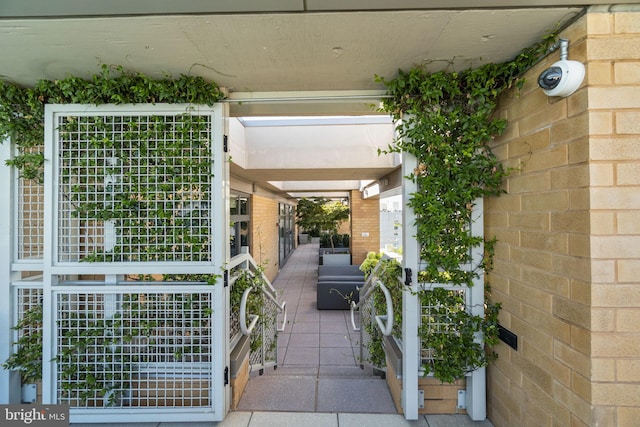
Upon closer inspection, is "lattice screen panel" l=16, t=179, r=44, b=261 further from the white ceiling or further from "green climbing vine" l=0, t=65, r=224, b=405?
the white ceiling

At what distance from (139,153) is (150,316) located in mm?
1212

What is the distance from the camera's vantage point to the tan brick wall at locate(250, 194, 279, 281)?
6789 mm

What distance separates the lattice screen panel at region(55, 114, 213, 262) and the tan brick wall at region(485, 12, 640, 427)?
218 cm

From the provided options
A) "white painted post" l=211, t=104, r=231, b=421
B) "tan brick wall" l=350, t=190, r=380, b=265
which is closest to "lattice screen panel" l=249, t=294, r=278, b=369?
"white painted post" l=211, t=104, r=231, b=421

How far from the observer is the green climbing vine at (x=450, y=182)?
1.93 metres

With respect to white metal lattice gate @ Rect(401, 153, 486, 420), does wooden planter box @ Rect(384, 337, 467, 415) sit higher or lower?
lower

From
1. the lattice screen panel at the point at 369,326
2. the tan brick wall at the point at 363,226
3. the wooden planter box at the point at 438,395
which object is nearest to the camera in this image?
the wooden planter box at the point at 438,395

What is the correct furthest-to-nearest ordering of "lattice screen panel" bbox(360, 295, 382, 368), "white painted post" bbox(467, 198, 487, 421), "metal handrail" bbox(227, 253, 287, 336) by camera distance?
1. "lattice screen panel" bbox(360, 295, 382, 368)
2. "metal handrail" bbox(227, 253, 287, 336)
3. "white painted post" bbox(467, 198, 487, 421)

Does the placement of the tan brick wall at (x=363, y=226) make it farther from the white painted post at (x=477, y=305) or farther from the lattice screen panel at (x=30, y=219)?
the lattice screen panel at (x=30, y=219)

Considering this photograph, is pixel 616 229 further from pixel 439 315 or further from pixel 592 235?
pixel 439 315

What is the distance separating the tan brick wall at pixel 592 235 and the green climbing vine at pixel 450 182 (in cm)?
35

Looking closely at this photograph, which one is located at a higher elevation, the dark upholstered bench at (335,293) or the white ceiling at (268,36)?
the white ceiling at (268,36)

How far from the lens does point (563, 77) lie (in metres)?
1.41

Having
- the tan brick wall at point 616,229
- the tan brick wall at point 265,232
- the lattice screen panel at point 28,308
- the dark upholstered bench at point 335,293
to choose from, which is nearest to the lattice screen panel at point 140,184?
the lattice screen panel at point 28,308
